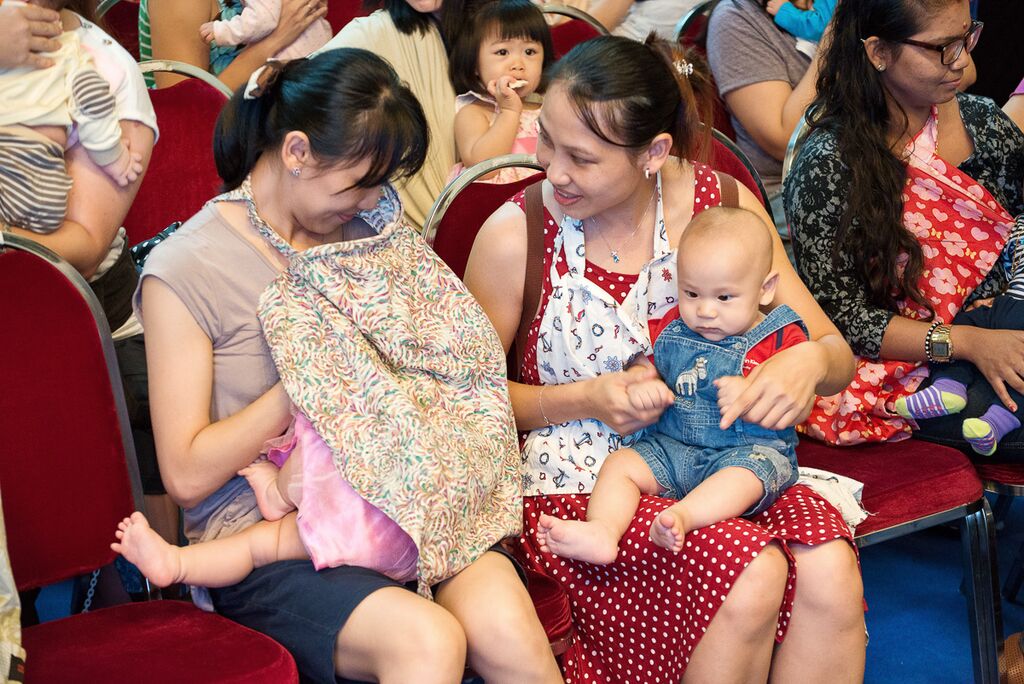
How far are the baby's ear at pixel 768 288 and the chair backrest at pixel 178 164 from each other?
122 centimetres

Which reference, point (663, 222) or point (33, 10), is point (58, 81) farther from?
point (663, 222)

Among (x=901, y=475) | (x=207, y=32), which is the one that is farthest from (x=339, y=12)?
(x=901, y=475)

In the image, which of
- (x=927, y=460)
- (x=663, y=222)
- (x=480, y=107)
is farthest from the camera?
(x=480, y=107)

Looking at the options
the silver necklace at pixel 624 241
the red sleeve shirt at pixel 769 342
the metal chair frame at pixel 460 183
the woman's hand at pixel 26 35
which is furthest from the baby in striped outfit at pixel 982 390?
the woman's hand at pixel 26 35

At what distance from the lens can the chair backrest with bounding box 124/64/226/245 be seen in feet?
8.16

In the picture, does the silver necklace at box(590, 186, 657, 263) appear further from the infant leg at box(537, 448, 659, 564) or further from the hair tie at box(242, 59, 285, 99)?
the hair tie at box(242, 59, 285, 99)

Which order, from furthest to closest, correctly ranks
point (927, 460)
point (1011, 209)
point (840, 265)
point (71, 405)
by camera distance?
point (1011, 209)
point (840, 265)
point (927, 460)
point (71, 405)

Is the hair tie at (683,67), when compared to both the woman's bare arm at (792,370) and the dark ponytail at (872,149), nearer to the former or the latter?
the woman's bare arm at (792,370)

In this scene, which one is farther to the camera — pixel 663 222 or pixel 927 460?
pixel 927 460

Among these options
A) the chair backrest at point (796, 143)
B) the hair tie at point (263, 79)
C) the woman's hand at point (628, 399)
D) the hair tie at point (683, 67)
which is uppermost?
the hair tie at point (263, 79)

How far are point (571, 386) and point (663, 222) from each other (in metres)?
0.34

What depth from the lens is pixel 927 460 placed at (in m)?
2.18

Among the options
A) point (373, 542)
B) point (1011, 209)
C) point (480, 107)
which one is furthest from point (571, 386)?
point (1011, 209)

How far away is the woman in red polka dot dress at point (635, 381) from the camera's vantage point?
1.69 metres
